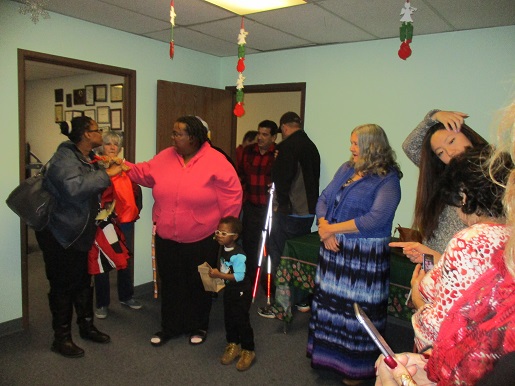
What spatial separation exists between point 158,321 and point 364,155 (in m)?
2.05

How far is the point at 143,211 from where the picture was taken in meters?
3.69

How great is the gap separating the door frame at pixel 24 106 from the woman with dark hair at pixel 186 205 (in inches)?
32.5

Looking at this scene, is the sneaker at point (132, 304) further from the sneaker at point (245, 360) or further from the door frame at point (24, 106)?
the sneaker at point (245, 360)

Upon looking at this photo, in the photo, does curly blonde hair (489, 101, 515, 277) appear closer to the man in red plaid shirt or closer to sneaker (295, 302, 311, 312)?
sneaker (295, 302, 311, 312)

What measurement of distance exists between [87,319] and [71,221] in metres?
0.81

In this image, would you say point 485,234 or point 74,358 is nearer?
point 485,234

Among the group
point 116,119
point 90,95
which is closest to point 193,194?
point 116,119

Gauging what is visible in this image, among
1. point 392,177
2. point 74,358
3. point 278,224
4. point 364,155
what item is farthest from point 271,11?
point 74,358

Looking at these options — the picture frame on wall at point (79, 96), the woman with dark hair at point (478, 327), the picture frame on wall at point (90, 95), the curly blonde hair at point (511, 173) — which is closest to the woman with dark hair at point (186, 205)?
the woman with dark hair at point (478, 327)

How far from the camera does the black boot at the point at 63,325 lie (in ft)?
8.16

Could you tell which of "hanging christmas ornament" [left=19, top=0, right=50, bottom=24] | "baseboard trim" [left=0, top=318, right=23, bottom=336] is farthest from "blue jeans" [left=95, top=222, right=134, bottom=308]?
"hanging christmas ornament" [left=19, top=0, right=50, bottom=24]

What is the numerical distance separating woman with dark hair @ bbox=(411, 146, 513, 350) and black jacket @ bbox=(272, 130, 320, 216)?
2.10 m

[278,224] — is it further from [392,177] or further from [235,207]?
[392,177]

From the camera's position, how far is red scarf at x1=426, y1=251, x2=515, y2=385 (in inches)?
27.6
